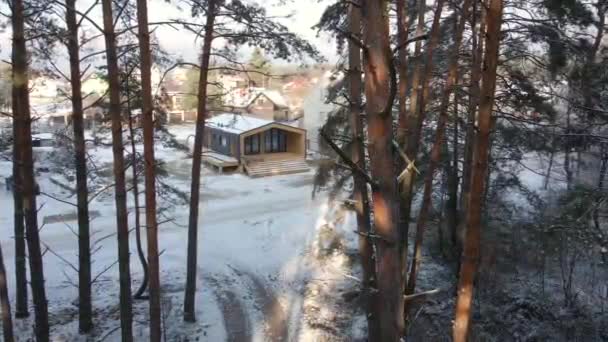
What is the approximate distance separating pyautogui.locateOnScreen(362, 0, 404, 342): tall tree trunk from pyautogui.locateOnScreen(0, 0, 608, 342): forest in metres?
0.02

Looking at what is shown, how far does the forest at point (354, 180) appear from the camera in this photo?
611 centimetres

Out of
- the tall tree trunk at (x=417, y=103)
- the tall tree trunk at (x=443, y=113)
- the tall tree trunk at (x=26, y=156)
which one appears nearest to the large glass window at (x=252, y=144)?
the tall tree trunk at (x=443, y=113)

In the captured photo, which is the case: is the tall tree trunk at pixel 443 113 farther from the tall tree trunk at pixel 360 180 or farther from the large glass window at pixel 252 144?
the large glass window at pixel 252 144

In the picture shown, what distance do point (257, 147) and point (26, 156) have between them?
2235 cm

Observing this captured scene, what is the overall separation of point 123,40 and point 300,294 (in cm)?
712

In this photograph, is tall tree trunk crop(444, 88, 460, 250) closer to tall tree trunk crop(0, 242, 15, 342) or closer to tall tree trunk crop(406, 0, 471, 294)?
tall tree trunk crop(406, 0, 471, 294)

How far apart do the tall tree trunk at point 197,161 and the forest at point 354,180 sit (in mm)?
37

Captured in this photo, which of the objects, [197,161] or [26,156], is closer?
[26,156]

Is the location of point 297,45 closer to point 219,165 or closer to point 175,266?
point 175,266

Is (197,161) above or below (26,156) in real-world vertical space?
below

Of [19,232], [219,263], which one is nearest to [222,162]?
[219,263]

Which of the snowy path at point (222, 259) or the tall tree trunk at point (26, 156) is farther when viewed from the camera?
the snowy path at point (222, 259)

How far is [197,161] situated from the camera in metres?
10.1

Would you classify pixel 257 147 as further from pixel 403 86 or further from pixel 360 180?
pixel 360 180
